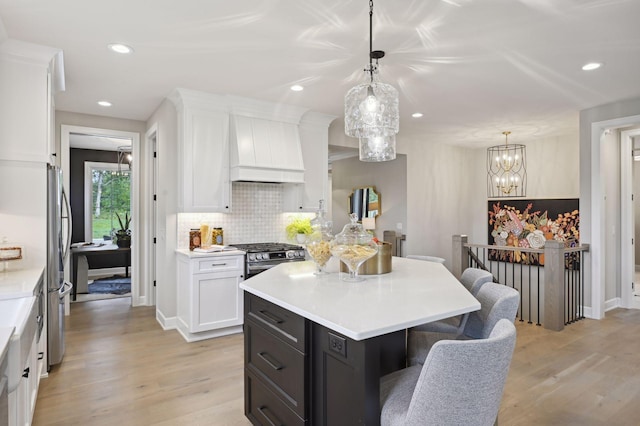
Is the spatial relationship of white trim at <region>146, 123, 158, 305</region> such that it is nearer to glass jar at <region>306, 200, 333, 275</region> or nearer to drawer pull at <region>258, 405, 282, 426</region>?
glass jar at <region>306, 200, 333, 275</region>

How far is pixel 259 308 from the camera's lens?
2115mm

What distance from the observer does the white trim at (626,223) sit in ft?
17.1

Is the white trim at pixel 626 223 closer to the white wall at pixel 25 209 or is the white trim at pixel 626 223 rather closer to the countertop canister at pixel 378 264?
the countertop canister at pixel 378 264

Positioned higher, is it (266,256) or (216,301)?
(266,256)

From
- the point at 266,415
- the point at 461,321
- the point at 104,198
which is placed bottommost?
the point at 266,415

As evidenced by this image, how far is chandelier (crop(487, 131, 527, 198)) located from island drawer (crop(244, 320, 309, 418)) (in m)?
5.83

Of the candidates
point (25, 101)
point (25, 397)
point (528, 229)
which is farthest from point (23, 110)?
point (528, 229)

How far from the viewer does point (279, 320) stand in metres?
1.90

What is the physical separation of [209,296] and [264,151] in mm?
1724

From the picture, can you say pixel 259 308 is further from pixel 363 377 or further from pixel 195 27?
pixel 195 27

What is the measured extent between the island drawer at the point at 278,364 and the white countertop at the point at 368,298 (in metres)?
0.24

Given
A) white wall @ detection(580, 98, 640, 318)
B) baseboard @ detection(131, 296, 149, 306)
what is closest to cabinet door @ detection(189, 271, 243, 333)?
baseboard @ detection(131, 296, 149, 306)

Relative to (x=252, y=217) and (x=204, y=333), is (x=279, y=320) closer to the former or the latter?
(x=204, y=333)

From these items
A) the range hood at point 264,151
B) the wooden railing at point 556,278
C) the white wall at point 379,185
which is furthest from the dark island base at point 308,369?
the white wall at point 379,185
